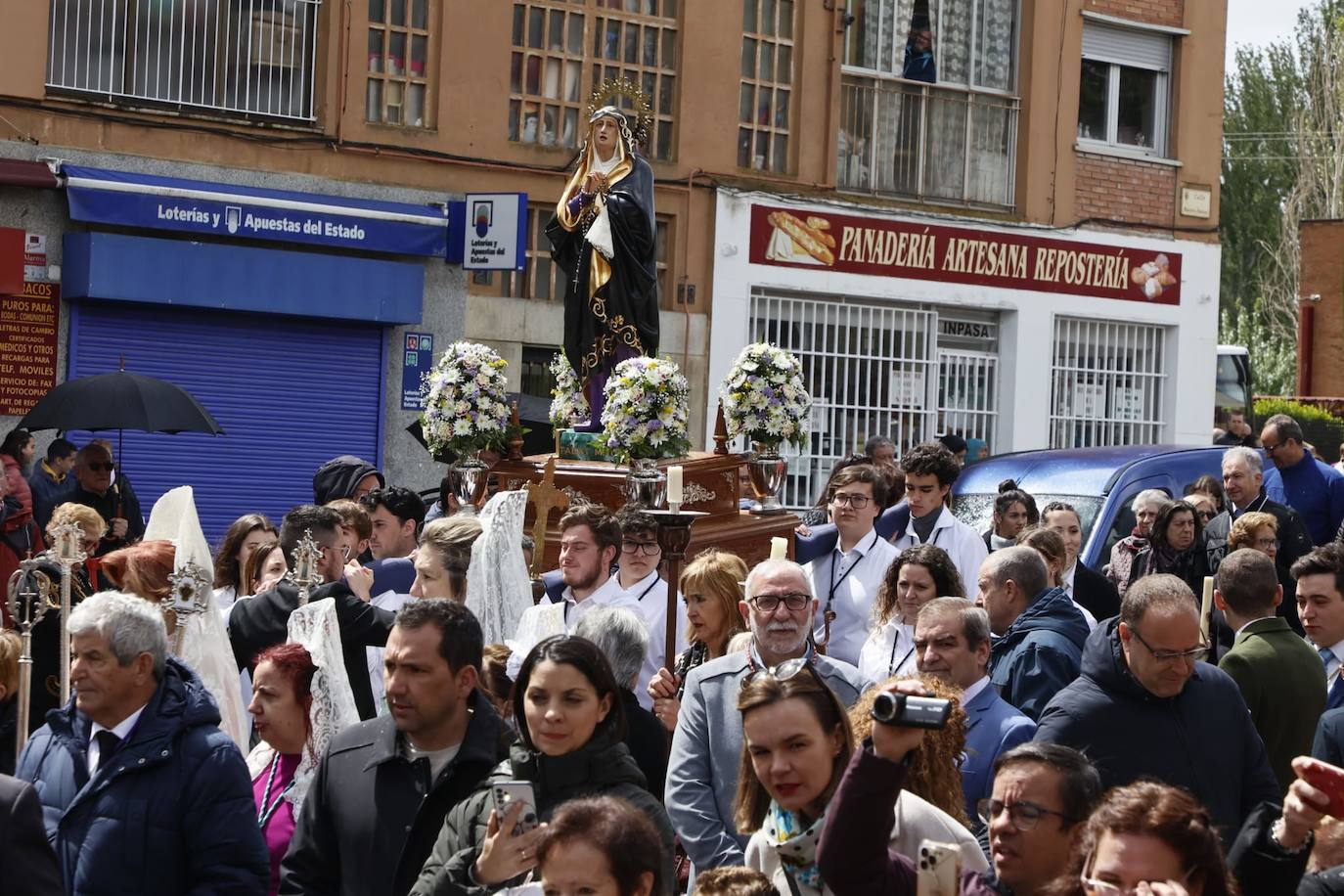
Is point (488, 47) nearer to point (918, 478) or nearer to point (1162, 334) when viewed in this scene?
point (1162, 334)

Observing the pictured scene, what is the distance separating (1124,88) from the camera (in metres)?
23.9

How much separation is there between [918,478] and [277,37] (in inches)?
441

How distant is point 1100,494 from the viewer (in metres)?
12.7

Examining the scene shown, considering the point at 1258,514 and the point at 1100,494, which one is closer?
the point at 1258,514

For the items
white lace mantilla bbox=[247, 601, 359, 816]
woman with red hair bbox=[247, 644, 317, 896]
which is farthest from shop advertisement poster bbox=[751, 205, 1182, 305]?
woman with red hair bbox=[247, 644, 317, 896]

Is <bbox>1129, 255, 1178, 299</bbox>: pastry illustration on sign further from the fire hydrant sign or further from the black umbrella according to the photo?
the black umbrella

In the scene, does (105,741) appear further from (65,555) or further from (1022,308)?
(1022,308)

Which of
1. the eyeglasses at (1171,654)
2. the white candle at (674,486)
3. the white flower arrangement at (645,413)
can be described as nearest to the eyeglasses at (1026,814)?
the eyeglasses at (1171,654)

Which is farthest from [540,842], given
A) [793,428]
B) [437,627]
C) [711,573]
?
[793,428]

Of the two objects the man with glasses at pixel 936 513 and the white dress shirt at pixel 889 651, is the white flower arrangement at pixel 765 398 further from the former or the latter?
the white dress shirt at pixel 889 651

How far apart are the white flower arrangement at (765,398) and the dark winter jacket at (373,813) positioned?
21.7 feet

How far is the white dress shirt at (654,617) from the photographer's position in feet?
26.5

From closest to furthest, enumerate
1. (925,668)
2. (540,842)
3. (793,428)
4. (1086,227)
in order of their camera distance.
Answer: (540,842)
(925,668)
(793,428)
(1086,227)

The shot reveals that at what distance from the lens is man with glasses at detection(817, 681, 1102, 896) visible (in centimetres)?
408
